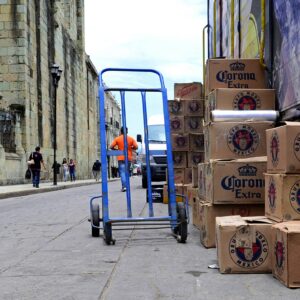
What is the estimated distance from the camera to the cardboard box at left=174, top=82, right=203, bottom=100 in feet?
32.0

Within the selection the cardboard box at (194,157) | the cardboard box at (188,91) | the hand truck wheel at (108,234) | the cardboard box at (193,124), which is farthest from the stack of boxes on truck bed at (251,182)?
the cardboard box at (194,157)

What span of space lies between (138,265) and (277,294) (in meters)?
1.56

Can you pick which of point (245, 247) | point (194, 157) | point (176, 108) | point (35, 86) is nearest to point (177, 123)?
point (176, 108)

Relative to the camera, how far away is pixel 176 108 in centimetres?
977

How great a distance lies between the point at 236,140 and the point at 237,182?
0.49 meters

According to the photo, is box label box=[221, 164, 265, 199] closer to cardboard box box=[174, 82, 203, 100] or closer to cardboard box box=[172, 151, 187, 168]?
cardboard box box=[174, 82, 203, 100]

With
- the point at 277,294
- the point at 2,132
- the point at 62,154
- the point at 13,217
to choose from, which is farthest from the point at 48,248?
the point at 62,154

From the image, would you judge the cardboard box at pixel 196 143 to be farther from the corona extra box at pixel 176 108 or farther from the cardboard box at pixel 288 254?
the cardboard box at pixel 288 254

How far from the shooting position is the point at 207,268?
4777mm

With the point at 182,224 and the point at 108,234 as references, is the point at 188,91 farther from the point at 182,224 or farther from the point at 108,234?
the point at 108,234

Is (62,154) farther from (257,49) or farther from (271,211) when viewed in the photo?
(271,211)

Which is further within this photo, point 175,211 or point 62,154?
point 62,154

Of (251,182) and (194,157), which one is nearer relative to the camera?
(251,182)

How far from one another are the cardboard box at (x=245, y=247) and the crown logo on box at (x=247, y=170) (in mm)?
1123
